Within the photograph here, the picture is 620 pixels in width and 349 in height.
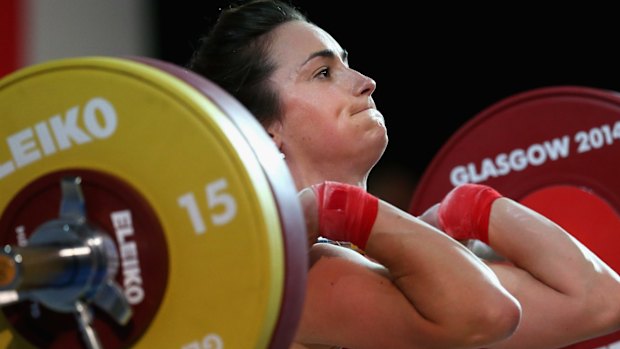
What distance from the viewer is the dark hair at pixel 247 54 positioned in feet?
6.01

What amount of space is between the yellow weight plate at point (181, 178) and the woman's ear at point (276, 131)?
677 mm

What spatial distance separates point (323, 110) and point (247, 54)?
0.69 feet

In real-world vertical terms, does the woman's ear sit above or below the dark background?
above

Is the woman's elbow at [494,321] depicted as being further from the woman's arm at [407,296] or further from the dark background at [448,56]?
the dark background at [448,56]

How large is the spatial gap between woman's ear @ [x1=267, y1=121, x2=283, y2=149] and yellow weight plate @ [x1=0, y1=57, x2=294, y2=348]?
0.68 meters

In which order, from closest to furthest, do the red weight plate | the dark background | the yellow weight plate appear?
the yellow weight plate
the red weight plate
the dark background

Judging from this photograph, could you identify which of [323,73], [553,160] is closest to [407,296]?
[323,73]

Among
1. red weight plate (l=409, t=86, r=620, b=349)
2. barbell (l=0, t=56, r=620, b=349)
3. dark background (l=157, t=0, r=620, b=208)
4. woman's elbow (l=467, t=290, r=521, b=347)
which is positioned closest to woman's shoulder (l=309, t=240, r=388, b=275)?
woman's elbow (l=467, t=290, r=521, b=347)

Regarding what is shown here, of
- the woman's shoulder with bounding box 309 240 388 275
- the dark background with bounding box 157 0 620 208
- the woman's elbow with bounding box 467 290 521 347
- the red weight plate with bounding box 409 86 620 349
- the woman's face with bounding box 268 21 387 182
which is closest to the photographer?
the woman's elbow with bounding box 467 290 521 347

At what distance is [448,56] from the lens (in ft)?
11.3

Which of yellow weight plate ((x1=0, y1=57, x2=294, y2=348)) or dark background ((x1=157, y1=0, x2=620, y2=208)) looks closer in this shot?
yellow weight plate ((x1=0, y1=57, x2=294, y2=348))

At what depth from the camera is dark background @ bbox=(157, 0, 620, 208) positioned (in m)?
3.36

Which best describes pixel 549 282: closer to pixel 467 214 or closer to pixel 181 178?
pixel 467 214

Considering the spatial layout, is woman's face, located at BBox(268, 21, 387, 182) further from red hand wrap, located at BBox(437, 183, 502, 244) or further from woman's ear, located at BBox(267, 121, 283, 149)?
red hand wrap, located at BBox(437, 183, 502, 244)
